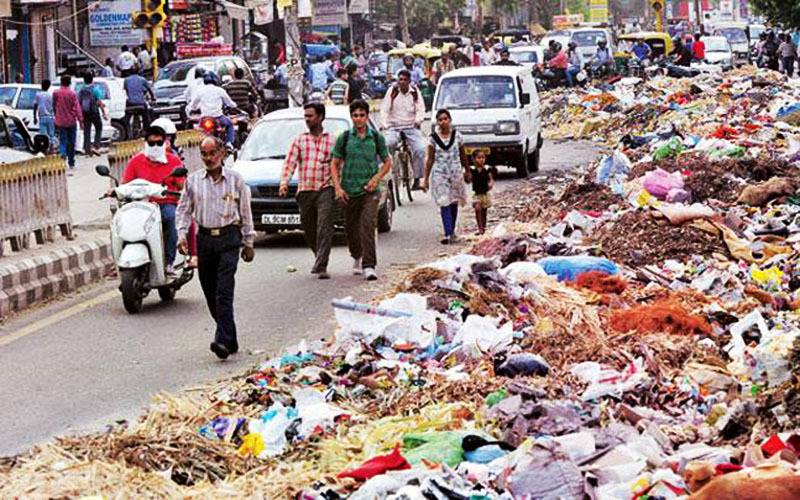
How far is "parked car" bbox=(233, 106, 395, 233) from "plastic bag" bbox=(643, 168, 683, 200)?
9.83ft

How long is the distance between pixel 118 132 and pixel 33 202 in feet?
65.3

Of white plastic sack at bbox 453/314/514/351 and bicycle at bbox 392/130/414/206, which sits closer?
white plastic sack at bbox 453/314/514/351

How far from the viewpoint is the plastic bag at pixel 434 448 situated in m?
7.55

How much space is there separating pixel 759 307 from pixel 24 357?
212 inches

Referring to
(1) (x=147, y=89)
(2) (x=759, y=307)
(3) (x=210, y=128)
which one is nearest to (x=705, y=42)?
(1) (x=147, y=89)

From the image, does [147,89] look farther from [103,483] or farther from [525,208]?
[103,483]

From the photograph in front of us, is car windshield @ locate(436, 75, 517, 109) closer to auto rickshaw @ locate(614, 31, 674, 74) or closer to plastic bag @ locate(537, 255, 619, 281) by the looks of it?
plastic bag @ locate(537, 255, 619, 281)

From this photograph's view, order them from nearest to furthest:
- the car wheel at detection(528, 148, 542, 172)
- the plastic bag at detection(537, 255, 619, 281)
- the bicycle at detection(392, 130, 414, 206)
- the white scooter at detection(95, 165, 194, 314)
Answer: the plastic bag at detection(537, 255, 619, 281)
the white scooter at detection(95, 165, 194, 314)
the bicycle at detection(392, 130, 414, 206)
the car wheel at detection(528, 148, 542, 172)

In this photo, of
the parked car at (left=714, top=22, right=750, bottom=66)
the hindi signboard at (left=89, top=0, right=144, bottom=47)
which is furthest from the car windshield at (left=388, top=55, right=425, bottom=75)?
the parked car at (left=714, top=22, right=750, bottom=66)

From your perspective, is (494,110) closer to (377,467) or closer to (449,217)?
(449,217)

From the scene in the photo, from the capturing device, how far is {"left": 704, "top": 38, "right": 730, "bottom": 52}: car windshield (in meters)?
60.6

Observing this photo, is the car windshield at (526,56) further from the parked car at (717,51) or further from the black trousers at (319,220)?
the black trousers at (319,220)

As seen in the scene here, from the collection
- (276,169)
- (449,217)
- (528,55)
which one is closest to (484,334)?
(449,217)

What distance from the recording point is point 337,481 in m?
7.32
